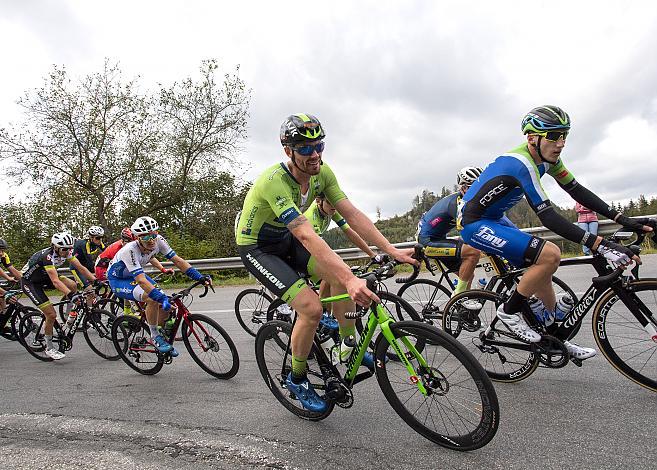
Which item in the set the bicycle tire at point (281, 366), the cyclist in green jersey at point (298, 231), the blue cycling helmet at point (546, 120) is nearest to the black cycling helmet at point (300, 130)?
the cyclist in green jersey at point (298, 231)

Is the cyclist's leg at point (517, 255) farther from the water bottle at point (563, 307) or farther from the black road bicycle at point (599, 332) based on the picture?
the water bottle at point (563, 307)

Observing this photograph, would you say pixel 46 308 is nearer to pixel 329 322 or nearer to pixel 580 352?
pixel 329 322

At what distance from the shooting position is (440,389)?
105 inches

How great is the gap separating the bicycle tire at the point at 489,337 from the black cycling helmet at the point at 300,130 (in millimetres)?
2109

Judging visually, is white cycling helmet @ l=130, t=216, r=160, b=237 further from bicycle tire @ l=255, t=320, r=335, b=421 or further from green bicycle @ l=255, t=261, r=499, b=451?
green bicycle @ l=255, t=261, r=499, b=451

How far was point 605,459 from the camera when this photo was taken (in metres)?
2.33

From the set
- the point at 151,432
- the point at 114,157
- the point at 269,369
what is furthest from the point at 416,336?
the point at 114,157

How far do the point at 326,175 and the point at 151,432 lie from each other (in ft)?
8.11

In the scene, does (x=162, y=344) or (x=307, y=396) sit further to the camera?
(x=162, y=344)

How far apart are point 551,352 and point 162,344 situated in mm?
4049

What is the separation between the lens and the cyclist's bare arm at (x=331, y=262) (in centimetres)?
255

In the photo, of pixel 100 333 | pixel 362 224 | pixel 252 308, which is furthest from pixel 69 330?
pixel 362 224

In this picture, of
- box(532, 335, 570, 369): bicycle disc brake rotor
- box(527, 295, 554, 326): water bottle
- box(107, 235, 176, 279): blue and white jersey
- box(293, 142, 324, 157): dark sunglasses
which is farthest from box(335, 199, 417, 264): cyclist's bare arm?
box(107, 235, 176, 279): blue and white jersey

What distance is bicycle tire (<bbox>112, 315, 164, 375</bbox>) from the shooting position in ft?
16.5
